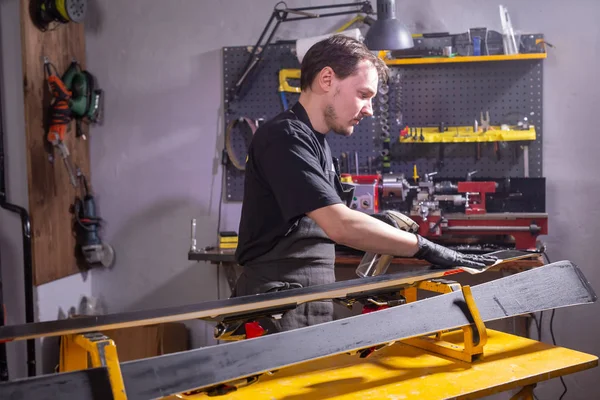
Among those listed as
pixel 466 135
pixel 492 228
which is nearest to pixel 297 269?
pixel 492 228

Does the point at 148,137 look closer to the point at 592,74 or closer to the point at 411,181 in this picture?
the point at 411,181

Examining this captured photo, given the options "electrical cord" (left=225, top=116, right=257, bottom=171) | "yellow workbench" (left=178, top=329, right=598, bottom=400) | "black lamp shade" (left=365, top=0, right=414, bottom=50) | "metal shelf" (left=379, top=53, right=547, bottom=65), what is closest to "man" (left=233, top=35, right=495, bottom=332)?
"yellow workbench" (left=178, top=329, right=598, bottom=400)

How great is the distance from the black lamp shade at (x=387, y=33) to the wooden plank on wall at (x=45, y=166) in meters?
1.64

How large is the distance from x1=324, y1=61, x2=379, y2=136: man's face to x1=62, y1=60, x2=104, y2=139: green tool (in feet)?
6.59

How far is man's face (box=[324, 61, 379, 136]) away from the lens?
1974 millimetres

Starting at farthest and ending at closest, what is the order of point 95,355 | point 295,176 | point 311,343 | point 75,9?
point 75,9, point 295,176, point 311,343, point 95,355

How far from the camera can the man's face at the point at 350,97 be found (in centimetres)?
197

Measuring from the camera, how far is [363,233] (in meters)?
1.76

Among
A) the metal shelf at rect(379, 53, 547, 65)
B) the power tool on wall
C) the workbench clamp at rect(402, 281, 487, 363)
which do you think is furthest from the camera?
the power tool on wall

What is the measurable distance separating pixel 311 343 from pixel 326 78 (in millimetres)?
864

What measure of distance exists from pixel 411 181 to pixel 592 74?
997 mm

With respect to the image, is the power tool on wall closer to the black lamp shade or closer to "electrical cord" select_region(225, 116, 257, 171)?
"electrical cord" select_region(225, 116, 257, 171)

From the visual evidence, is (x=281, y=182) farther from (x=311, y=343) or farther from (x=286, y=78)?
(x=286, y=78)

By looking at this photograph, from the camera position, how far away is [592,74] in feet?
10.8
